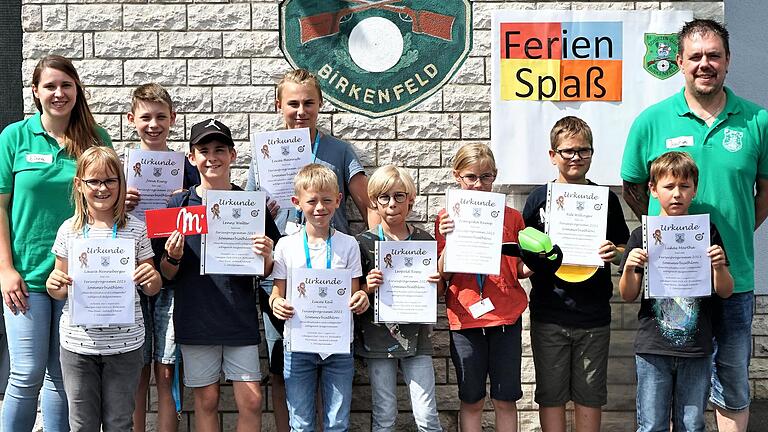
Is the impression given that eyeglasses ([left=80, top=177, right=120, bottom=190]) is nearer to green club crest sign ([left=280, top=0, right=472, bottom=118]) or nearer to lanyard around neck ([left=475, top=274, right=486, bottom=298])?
green club crest sign ([left=280, top=0, right=472, bottom=118])

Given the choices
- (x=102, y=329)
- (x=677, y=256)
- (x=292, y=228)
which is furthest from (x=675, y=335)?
(x=102, y=329)

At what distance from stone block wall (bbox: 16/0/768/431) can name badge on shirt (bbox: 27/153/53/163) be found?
924 millimetres

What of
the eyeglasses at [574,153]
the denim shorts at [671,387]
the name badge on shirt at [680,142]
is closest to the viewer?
the denim shorts at [671,387]

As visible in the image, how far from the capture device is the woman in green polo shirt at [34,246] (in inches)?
169

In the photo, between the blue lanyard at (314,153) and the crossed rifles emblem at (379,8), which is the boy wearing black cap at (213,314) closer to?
the blue lanyard at (314,153)

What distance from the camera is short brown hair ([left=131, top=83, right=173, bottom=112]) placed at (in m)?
4.74

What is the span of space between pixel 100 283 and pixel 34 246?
0.51 m

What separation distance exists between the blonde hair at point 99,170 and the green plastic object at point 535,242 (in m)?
1.97

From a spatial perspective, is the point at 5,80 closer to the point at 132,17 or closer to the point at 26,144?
the point at 132,17

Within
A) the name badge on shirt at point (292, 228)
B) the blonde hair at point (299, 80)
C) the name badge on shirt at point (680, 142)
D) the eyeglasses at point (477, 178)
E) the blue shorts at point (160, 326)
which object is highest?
the blonde hair at point (299, 80)

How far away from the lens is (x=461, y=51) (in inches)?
207

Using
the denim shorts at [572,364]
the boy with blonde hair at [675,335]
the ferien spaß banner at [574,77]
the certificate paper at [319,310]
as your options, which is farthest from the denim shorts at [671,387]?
the certificate paper at [319,310]

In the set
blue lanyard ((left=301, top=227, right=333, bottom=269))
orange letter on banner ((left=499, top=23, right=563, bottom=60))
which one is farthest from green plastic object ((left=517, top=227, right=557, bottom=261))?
orange letter on banner ((left=499, top=23, right=563, bottom=60))

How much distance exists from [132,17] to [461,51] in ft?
6.57
